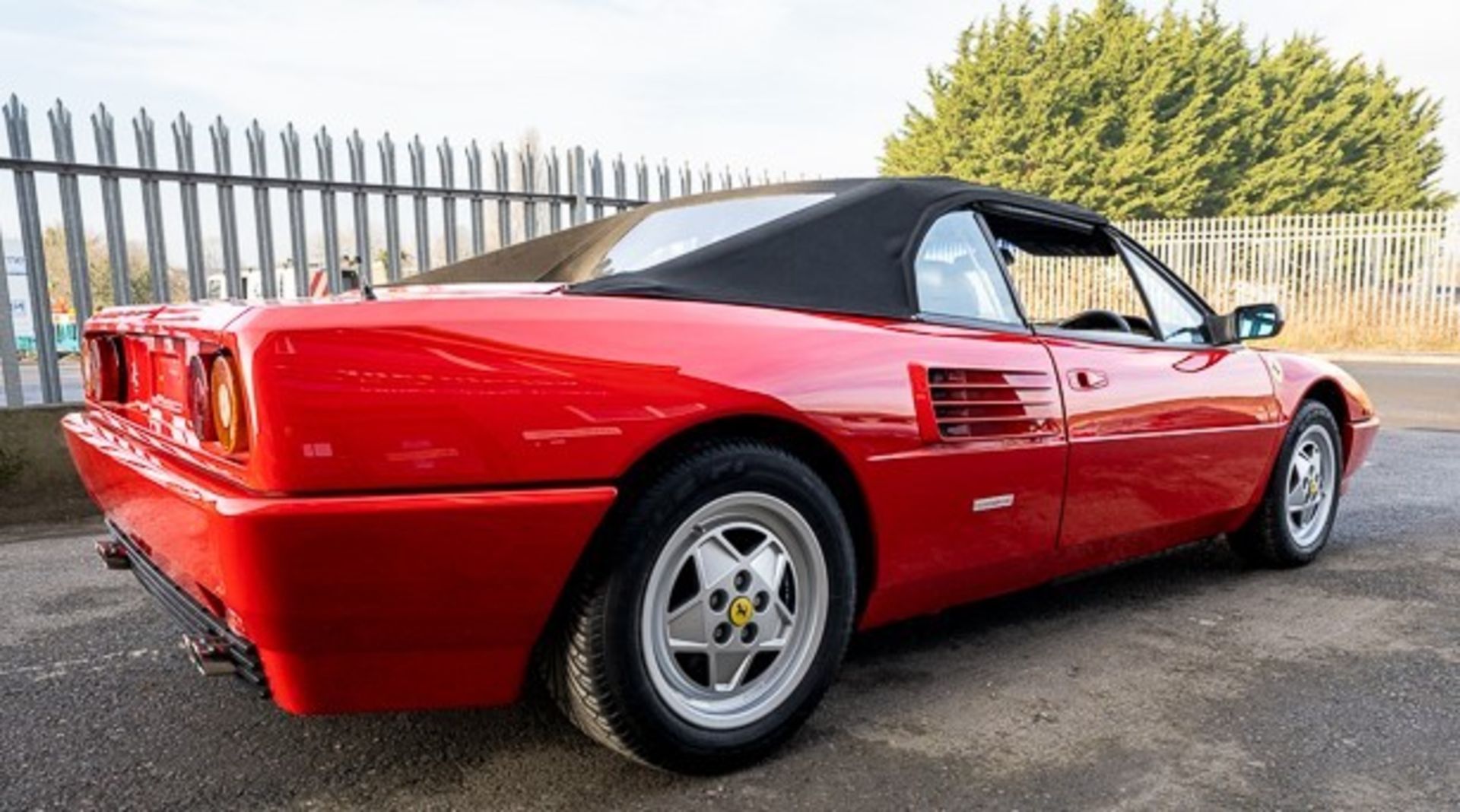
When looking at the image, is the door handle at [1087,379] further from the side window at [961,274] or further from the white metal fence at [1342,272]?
the white metal fence at [1342,272]

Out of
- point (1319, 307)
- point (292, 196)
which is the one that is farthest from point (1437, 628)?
point (1319, 307)

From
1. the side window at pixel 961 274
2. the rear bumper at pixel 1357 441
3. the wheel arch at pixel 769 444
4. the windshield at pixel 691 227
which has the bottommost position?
the rear bumper at pixel 1357 441

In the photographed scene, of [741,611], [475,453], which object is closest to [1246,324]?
[741,611]

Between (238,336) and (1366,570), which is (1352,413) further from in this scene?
(238,336)

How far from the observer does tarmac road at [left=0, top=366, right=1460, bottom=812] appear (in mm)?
1907

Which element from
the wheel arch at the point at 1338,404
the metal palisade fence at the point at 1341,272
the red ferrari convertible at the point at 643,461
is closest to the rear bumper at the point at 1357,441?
the wheel arch at the point at 1338,404

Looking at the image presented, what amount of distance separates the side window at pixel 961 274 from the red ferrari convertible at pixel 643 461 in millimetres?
11

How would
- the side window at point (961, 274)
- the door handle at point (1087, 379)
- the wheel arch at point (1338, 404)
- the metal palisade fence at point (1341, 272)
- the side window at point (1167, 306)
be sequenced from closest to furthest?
the side window at point (961, 274) < the door handle at point (1087, 379) < the side window at point (1167, 306) < the wheel arch at point (1338, 404) < the metal palisade fence at point (1341, 272)

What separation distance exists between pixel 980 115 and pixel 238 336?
29.7m

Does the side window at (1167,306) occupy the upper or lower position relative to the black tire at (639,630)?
upper

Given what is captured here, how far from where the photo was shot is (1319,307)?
17.9 metres

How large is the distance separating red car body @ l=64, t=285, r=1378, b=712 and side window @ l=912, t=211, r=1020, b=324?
0.12 meters

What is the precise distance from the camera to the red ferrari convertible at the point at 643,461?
1619 millimetres

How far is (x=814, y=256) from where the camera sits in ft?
7.57
